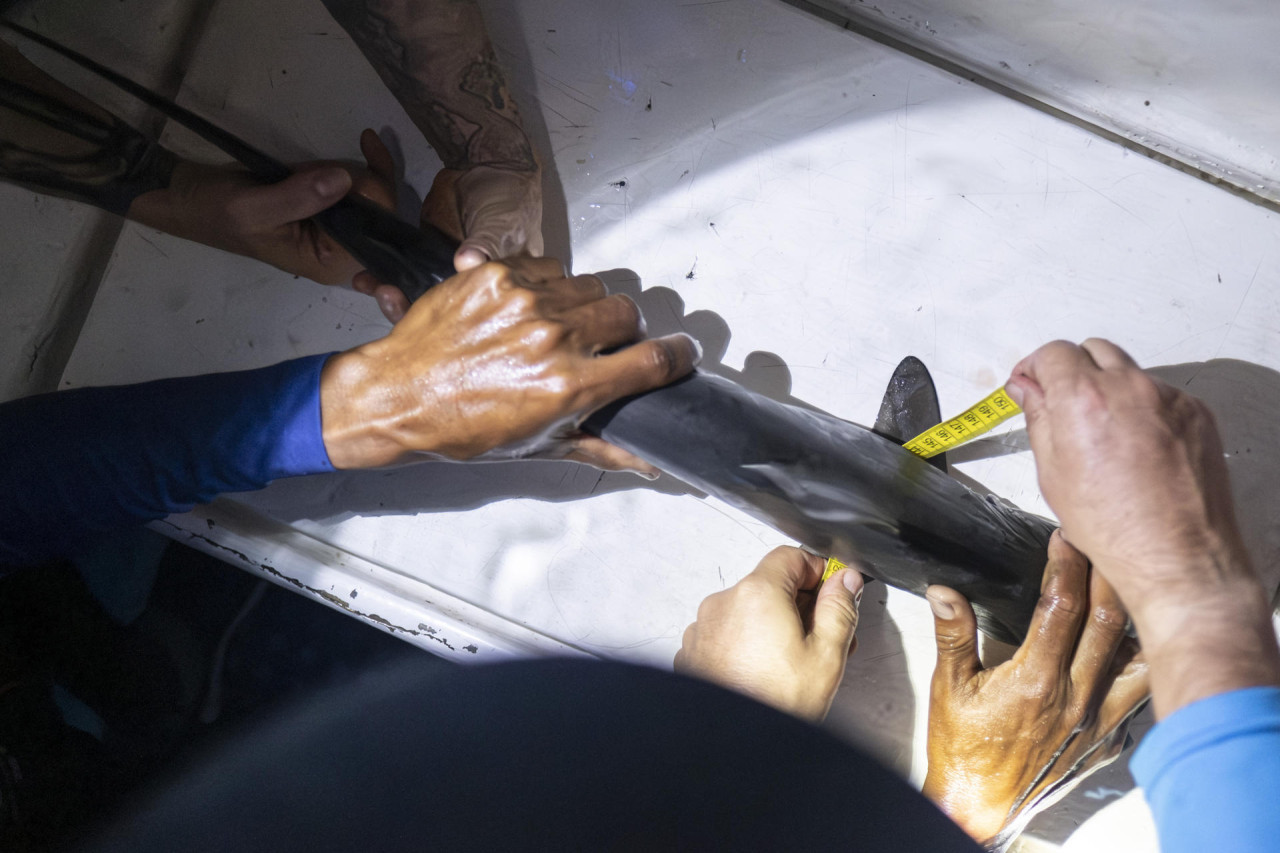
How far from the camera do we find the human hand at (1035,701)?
0.87 m

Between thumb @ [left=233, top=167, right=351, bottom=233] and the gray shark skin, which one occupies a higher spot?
thumb @ [left=233, top=167, right=351, bottom=233]

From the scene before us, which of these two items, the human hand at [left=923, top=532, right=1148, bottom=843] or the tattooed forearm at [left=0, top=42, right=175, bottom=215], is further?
the tattooed forearm at [left=0, top=42, right=175, bottom=215]

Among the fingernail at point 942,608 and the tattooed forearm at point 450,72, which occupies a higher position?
the tattooed forearm at point 450,72

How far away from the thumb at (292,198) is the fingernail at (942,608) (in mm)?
953

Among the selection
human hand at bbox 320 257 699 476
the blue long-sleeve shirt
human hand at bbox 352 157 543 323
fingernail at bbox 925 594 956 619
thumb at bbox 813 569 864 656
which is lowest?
the blue long-sleeve shirt

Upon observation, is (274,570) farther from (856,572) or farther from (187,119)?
(856,572)

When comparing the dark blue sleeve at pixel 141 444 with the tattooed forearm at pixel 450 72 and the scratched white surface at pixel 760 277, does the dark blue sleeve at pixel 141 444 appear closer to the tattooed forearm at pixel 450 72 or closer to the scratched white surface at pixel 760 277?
the scratched white surface at pixel 760 277

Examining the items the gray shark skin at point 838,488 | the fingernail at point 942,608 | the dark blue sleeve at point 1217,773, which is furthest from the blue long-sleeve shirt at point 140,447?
the dark blue sleeve at point 1217,773

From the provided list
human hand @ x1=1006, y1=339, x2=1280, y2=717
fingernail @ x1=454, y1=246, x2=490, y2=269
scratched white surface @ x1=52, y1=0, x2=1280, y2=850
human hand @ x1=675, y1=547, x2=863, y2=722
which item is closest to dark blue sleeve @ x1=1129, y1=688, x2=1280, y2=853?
human hand @ x1=1006, y1=339, x2=1280, y2=717

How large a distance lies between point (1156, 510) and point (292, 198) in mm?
1113

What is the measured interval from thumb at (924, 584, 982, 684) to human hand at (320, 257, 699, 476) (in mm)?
406

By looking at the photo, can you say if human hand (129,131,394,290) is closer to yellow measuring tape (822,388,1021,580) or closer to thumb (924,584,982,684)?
yellow measuring tape (822,388,1021,580)

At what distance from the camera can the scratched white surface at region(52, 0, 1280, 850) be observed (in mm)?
1089

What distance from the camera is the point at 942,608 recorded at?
91 centimetres
